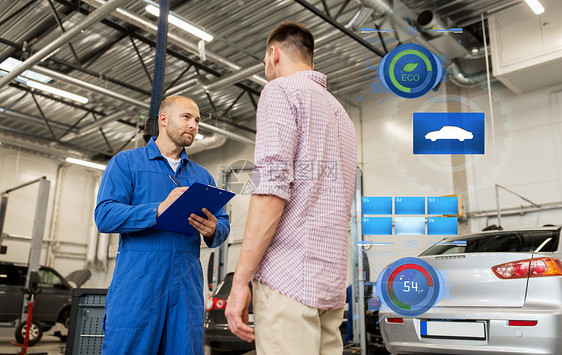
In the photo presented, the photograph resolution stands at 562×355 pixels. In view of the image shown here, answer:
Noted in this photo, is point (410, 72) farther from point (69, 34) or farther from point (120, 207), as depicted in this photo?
point (69, 34)

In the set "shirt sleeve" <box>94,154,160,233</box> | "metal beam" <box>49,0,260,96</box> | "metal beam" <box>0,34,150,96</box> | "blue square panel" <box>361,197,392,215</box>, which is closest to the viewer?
"shirt sleeve" <box>94,154,160,233</box>

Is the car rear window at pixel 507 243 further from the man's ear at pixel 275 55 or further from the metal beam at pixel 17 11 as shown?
the metal beam at pixel 17 11

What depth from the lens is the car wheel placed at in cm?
757

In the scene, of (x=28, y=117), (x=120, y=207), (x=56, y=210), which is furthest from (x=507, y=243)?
(x=56, y=210)

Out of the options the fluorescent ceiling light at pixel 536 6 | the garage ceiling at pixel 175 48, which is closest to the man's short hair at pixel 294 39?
the garage ceiling at pixel 175 48

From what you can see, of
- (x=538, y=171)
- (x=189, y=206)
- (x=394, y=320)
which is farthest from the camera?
(x=538, y=171)

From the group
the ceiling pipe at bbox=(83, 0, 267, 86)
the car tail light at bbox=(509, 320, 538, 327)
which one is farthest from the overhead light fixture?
the car tail light at bbox=(509, 320, 538, 327)

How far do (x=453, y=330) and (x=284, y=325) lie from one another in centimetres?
183

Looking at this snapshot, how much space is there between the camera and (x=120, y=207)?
5.48ft

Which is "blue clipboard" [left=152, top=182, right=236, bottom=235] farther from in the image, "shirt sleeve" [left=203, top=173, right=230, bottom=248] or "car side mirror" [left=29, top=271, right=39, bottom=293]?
"car side mirror" [left=29, top=271, right=39, bottom=293]

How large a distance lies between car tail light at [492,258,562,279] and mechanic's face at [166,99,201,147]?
174cm

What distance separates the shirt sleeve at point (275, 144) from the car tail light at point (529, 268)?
1897 millimetres

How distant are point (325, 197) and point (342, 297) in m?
0.23

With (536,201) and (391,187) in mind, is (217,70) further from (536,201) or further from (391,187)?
(391,187)
